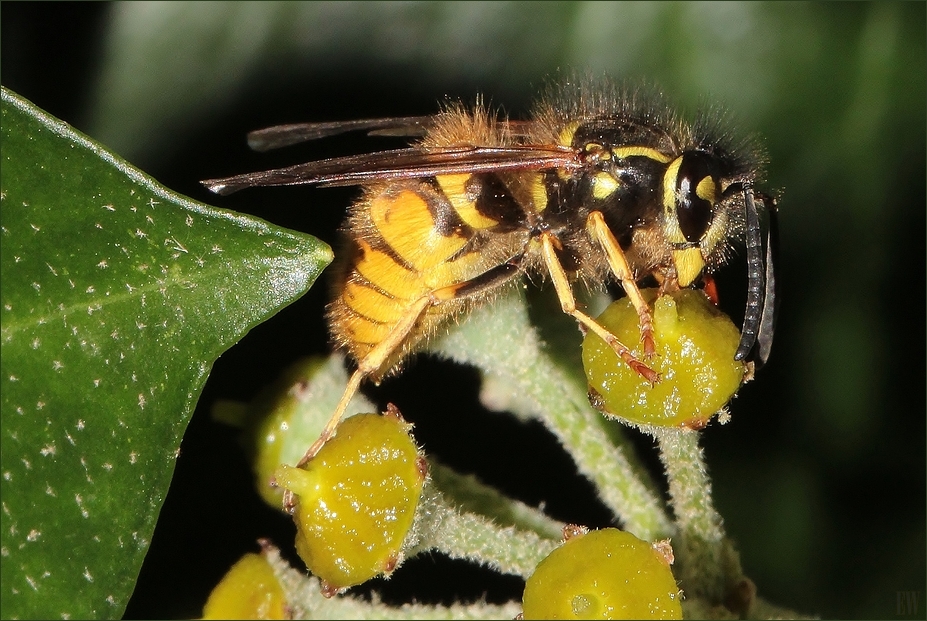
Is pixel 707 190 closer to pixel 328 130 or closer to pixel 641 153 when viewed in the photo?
pixel 641 153

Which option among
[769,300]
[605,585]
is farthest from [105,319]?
[769,300]

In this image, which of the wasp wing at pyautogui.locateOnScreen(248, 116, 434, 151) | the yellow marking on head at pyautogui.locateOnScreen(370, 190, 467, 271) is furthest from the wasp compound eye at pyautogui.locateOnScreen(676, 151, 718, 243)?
the wasp wing at pyautogui.locateOnScreen(248, 116, 434, 151)

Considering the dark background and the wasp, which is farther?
the dark background

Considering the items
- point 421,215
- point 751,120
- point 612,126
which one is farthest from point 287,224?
point 751,120

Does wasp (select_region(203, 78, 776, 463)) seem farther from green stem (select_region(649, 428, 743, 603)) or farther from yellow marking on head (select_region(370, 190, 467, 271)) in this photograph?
green stem (select_region(649, 428, 743, 603))

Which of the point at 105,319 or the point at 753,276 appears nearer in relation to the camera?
the point at 105,319

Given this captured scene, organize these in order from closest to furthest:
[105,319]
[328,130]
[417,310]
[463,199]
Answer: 1. [105,319]
2. [417,310]
3. [463,199]
4. [328,130]
